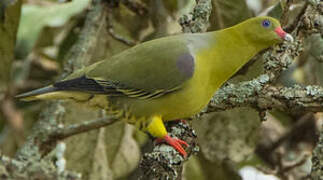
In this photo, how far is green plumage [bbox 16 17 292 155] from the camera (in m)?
2.54

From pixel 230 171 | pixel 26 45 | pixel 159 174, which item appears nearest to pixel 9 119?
pixel 26 45

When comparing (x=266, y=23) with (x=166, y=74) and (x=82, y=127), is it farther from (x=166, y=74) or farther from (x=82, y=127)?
(x=82, y=127)

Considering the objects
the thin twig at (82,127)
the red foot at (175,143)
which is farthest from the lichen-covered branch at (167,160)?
the thin twig at (82,127)

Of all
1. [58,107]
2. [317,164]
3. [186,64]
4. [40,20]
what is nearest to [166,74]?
[186,64]

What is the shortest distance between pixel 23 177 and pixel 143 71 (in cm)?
115

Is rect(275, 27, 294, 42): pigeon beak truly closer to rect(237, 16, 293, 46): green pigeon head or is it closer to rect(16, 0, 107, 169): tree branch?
rect(237, 16, 293, 46): green pigeon head

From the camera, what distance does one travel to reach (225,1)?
11.3 ft

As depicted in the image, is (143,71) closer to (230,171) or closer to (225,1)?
(225,1)

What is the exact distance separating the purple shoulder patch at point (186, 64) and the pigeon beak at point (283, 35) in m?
0.38

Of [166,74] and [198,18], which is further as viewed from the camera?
[198,18]

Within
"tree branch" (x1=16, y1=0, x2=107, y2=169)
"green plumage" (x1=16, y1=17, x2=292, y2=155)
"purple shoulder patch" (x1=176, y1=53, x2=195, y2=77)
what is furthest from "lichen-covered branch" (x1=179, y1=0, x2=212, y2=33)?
"tree branch" (x1=16, y1=0, x2=107, y2=169)

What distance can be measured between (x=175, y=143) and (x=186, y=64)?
0.35 m

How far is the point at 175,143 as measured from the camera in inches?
95.3

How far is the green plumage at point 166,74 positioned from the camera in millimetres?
2543
